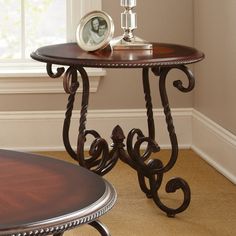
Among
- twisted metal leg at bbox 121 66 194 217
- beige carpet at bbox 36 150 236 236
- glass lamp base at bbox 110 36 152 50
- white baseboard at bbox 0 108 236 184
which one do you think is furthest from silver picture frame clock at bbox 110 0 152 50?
white baseboard at bbox 0 108 236 184

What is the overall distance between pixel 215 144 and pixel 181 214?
896mm

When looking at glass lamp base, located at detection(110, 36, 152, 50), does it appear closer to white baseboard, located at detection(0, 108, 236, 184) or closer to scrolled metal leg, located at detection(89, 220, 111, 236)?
white baseboard, located at detection(0, 108, 236, 184)

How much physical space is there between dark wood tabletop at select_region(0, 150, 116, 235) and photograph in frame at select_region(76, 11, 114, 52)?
146 cm

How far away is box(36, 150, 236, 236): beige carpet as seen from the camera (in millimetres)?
3236

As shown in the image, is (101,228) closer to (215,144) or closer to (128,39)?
(128,39)

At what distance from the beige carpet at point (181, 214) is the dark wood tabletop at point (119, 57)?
2.22 feet

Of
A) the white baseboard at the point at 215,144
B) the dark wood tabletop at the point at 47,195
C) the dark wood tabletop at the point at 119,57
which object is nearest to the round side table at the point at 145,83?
the dark wood tabletop at the point at 119,57

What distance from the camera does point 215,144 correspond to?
4285 millimetres

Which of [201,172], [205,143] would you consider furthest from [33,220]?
[205,143]

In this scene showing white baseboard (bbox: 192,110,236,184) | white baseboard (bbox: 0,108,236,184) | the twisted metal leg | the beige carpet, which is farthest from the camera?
white baseboard (bbox: 0,108,236,184)

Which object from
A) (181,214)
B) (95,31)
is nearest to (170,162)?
(181,214)

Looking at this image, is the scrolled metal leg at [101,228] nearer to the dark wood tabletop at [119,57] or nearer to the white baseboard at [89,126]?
the dark wood tabletop at [119,57]

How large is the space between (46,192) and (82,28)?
1.83 m

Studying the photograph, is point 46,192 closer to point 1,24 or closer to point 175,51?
point 175,51
